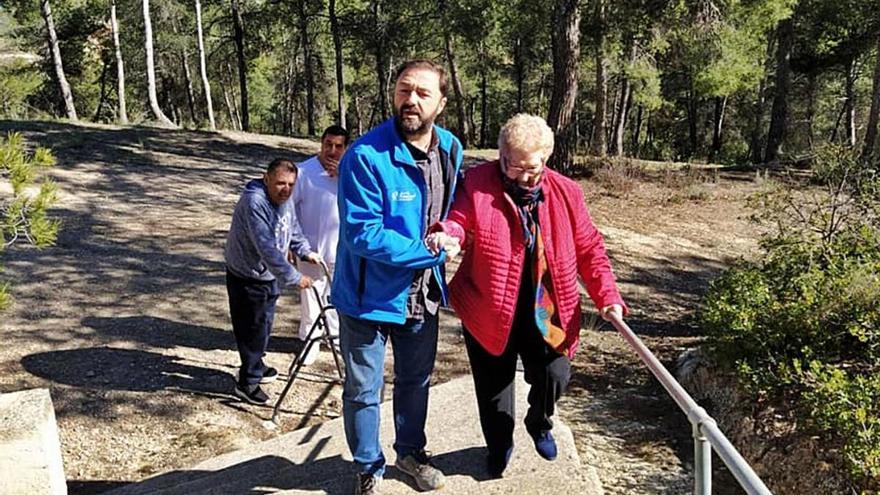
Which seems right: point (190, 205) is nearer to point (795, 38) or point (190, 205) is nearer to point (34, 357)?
point (34, 357)

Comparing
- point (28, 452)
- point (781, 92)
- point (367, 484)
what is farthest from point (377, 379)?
point (781, 92)

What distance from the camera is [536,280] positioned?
2773 millimetres

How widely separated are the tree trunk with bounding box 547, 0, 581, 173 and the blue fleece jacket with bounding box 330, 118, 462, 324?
35.7 feet

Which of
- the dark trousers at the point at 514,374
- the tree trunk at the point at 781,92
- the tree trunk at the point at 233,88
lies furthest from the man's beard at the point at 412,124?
the tree trunk at the point at 233,88

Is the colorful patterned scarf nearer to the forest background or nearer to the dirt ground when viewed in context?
the dirt ground

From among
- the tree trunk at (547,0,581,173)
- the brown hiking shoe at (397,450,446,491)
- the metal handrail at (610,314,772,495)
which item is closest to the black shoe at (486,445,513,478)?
the brown hiking shoe at (397,450,446,491)

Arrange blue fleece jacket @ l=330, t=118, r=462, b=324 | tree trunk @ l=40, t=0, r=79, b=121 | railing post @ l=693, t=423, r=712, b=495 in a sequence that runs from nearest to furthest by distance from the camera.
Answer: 1. railing post @ l=693, t=423, r=712, b=495
2. blue fleece jacket @ l=330, t=118, r=462, b=324
3. tree trunk @ l=40, t=0, r=79, b=121

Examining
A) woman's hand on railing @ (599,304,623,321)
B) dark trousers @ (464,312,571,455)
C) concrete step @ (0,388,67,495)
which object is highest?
woman's hand on railing @ (599,304,623,321)

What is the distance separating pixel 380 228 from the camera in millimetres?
2506

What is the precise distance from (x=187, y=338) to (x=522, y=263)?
3.82 m

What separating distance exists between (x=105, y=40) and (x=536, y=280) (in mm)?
32260

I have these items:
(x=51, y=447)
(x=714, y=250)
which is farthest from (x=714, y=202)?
(x=51, y=447)

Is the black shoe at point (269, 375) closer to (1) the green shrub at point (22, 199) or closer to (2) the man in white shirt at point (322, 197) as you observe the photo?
(2) the man in white shirt at point (322, 197)

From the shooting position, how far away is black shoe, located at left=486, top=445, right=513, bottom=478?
317cm
